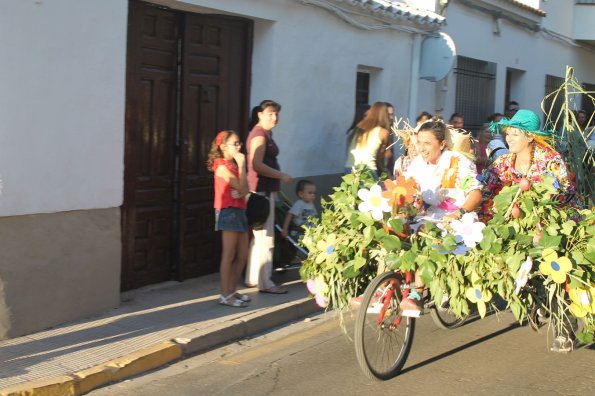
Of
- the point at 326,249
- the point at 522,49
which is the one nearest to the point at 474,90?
the point at 522,49

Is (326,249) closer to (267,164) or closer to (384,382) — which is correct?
(384,382)

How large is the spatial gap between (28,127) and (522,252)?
369cm

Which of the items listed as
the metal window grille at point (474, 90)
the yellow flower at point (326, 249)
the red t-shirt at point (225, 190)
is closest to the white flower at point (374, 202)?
the yellow flower at point (326, 249)

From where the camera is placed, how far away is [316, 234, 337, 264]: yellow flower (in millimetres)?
5730

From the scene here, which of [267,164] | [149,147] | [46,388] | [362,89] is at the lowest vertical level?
[46,388]

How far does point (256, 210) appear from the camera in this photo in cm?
784

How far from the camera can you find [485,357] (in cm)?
634

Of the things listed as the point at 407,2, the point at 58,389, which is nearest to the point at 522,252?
the point at 58,389

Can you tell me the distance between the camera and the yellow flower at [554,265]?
5199 mm

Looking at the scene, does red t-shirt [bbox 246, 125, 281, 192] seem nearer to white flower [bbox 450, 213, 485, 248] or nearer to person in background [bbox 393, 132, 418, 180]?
person in background [bbox 393, 132, 418, 180]

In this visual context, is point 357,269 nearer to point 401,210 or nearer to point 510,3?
point 401,210

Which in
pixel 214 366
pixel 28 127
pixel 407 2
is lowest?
pixel 214 366

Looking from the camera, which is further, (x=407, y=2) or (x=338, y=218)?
(x=407, y=2)

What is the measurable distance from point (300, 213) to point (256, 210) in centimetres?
79
